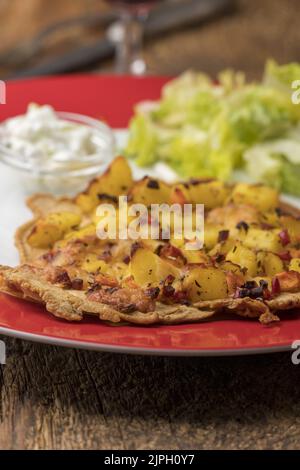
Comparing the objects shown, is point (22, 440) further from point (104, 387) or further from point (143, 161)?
point (143, 161)

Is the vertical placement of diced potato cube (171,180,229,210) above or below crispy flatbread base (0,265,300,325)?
above

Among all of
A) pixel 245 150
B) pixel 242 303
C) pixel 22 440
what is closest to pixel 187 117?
pixel 245 150

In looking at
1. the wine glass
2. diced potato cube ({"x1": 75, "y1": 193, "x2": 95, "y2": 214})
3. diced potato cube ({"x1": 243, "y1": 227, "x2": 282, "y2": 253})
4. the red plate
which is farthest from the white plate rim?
the wine glass

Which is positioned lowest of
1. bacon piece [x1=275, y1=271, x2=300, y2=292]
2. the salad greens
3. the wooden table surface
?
the wooden table surface

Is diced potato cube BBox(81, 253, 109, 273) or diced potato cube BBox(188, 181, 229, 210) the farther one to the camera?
diced potato cube BBox(188, 181, 229, 210)

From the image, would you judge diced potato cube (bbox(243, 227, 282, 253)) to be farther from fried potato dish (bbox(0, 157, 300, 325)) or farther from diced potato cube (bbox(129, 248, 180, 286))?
diced potato cube (bbox(129, 248, 180, 286))

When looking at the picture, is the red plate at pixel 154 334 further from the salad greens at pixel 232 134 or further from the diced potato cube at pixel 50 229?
the salad greens at pixel 232 134

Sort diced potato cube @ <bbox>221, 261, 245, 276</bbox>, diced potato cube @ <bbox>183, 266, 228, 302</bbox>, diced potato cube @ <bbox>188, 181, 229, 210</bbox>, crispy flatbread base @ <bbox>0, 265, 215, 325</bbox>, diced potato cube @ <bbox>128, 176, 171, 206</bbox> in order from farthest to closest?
diced potato cube @ <bbox>188, 181, 229, 210</bbox>, diced potato cube @ <bbox>128, 176, 171, 206</bbox>, diced potato cube @ <bbox>221, 261, 245, 276</bbox>, diced potato cube @ <bbox>183, 266, 228, 302</bbox>, crispy flatbread base @ <bbox>0, 265, 215, 325</bbox>
